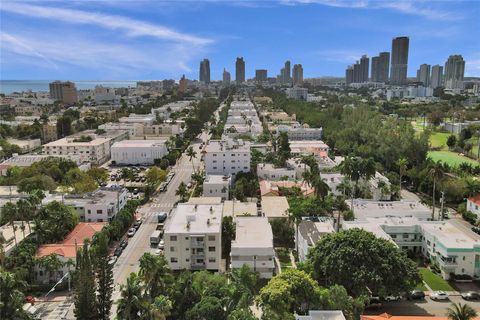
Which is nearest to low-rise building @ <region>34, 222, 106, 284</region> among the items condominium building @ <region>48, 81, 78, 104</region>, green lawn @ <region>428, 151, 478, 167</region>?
green lawn @ <region>428, 151, 478, 167</region>

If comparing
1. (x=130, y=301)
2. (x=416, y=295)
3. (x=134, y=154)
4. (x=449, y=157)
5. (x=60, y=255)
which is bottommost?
(x=416, y=295)

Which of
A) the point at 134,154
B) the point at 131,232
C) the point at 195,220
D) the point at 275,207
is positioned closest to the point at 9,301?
the point at 195,220

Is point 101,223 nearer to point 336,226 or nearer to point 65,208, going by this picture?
point 65,208

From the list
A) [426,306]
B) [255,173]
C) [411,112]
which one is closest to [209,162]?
[255,173]

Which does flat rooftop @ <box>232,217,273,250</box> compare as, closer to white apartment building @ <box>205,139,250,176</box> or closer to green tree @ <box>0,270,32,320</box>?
green tree @ <box>0,270,32,320</box>

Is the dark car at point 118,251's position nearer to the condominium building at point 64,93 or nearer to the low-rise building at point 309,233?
the low-rise building at point 309,233

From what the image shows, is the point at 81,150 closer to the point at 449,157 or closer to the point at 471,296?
the point at 471,296
